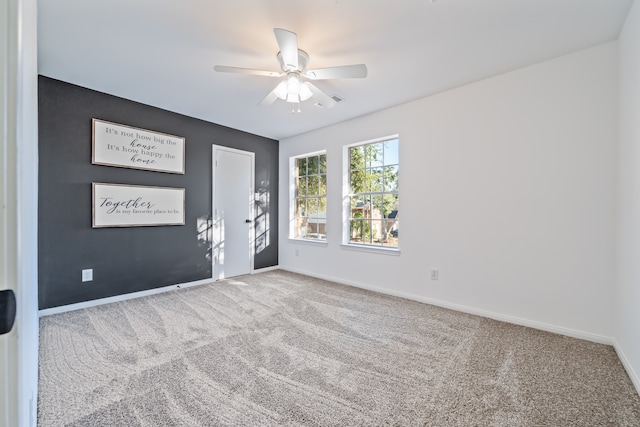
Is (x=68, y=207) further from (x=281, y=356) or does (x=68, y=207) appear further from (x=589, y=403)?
(x=589, y=403)

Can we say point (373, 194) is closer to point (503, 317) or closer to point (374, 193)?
point (374, 193)

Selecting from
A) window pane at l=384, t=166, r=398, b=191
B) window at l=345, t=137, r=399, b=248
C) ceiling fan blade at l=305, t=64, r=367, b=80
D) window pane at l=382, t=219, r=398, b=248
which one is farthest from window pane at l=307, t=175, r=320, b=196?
ceiling fan blade at l=305, t=64, r=367, b=80

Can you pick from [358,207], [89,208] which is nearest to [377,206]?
[358,207]

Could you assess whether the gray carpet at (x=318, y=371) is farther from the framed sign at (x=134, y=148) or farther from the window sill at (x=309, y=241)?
the framed sign at (x=134, y=148)

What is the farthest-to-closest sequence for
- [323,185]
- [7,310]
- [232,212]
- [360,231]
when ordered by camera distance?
[323,185]
[232,212]
[360,231]
[7,310]

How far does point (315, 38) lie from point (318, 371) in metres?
2.48

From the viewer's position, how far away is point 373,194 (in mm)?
3859

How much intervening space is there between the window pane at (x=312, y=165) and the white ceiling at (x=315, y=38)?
1737 mm

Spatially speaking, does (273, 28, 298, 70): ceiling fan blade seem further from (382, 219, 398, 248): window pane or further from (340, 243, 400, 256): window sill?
(340, 243, 400, 256): window sill

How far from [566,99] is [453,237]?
158 centimetres

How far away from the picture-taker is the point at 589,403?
1602 mm

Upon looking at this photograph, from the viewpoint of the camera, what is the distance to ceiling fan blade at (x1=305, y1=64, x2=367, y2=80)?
2025mm

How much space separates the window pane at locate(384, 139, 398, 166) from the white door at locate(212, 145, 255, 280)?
88.7 inches

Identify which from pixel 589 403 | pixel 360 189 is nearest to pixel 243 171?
pixel 360 189
